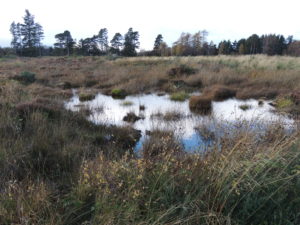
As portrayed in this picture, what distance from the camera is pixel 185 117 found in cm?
662

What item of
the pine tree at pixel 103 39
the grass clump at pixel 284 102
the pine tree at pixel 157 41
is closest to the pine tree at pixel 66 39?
the pine tree at pixel 103 39

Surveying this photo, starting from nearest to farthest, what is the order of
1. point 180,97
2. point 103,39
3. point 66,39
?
point 180,97 < point 66,39 < point 103,39

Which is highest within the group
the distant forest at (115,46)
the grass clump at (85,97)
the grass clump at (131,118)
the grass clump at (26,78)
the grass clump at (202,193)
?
the distant forest at (115,46)

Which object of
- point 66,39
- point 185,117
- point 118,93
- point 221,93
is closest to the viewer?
point 185,117

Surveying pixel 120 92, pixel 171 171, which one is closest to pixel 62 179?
pixel 171 171

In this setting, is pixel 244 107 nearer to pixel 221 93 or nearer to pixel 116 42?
pixel 221 93

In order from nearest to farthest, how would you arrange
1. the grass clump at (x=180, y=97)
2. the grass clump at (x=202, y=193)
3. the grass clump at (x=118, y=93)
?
the grass clump at (x=202, y=193) < the grass clump at (x=180, y=97) < the grass clump at (x=118, y=93)

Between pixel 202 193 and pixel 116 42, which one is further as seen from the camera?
pixel 116 42

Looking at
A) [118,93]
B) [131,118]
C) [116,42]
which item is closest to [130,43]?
[116,42]

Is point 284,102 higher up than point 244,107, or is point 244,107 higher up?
point 284,102

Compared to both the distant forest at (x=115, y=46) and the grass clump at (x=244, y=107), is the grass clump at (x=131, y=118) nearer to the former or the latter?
the grass clump at (x=244, y=107)

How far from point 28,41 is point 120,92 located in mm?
42580

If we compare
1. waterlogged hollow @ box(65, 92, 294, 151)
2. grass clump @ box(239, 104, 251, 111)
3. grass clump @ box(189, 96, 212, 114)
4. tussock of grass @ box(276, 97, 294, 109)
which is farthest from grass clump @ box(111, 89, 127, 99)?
tussock of grass @ box(276, 97, 294, 109)

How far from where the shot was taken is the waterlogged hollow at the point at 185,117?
14.9 ft
